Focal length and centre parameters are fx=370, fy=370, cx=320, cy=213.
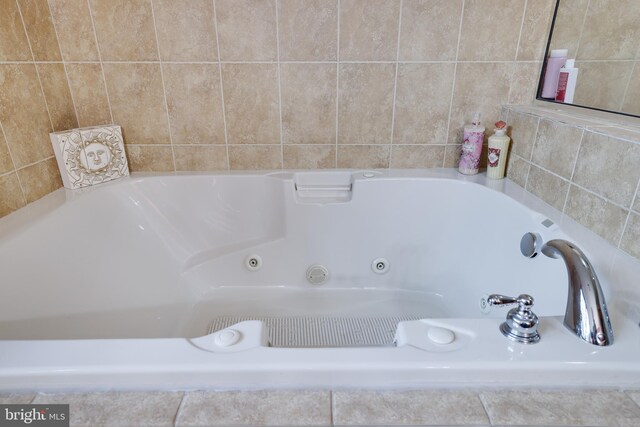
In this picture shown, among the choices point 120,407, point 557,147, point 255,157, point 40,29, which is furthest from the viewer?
point 255,157

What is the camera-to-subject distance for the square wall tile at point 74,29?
3.82ft

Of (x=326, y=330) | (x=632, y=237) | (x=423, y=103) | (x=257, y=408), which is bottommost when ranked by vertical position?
(x=326, y=330)

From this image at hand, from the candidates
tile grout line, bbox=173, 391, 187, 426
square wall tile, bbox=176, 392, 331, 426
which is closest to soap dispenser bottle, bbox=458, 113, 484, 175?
square wall tile, bbox=176, 392, 331, 426

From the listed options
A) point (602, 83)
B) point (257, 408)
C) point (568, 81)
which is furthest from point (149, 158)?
point (602, 83)

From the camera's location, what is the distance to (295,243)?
1.31 metres

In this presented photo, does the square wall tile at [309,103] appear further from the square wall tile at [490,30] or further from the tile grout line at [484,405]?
the tile grout line at [484,405]

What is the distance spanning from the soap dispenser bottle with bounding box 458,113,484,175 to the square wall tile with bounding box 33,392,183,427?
1.14m

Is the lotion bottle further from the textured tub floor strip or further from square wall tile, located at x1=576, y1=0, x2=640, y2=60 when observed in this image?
the textured tub floor strip

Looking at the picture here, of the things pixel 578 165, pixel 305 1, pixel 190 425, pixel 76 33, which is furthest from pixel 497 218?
pixel 76 33

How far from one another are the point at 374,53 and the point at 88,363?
1.14 meters

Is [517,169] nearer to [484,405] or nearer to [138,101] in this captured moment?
[484,405]

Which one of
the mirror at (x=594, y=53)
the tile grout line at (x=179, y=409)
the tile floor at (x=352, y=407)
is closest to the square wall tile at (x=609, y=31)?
the mirror at (x=594, y=53)

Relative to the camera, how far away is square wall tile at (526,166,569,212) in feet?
3.25

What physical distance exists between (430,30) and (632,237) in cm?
83
